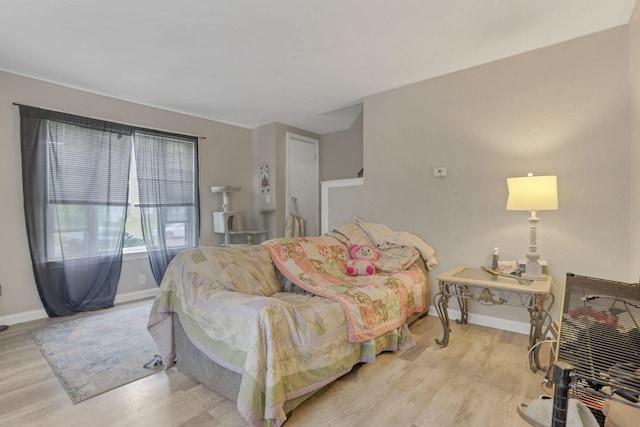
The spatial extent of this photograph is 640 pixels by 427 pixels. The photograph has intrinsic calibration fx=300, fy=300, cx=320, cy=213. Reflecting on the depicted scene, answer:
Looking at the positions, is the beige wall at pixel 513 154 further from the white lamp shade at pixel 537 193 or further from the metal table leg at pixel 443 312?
the metal table leg at pixel 443 312

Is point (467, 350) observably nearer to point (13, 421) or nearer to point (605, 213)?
point (605, 213)

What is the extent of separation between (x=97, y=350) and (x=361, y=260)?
7.82ft

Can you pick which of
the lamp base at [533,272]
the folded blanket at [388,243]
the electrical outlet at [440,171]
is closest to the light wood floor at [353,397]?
the lamp base at [533,272]

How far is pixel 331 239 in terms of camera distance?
318cm

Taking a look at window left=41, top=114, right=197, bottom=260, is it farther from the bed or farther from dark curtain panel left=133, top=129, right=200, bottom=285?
the bed

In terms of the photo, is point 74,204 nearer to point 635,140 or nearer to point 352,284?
point 352,284

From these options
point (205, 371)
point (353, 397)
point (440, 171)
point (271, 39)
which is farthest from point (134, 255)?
point (440, 171)

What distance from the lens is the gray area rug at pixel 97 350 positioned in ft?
6.55

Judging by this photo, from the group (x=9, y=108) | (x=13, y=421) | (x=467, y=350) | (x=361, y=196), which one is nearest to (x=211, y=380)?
(x=13, y=421)

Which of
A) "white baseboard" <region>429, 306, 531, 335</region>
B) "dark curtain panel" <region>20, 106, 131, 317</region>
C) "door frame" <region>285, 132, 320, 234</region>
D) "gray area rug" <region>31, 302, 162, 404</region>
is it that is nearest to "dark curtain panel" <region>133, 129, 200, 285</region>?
"dark curtain panel" <region>20, 106, 131, 317</region>

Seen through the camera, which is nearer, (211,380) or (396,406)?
(396,406)

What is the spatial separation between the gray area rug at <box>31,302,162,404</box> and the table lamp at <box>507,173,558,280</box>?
2.95m

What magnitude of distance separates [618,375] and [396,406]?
50.8 inches

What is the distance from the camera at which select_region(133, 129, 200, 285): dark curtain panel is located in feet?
12.9
